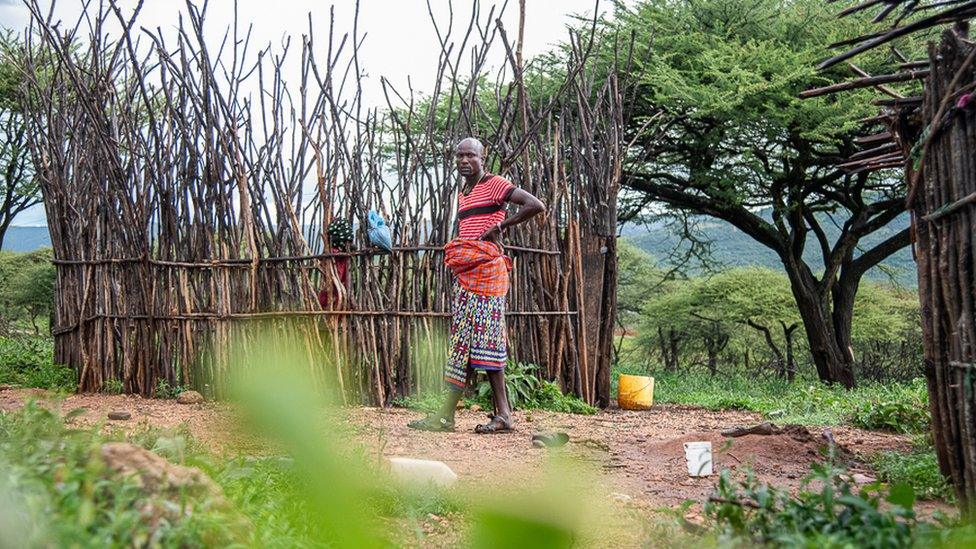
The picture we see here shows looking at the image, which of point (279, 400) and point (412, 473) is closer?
point (279, 400)

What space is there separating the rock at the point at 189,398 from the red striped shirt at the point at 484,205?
6.97 feet

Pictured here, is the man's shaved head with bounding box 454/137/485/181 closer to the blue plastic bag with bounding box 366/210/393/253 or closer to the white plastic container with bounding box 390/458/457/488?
the blue plastic bag with bounding box 366/210/393/253

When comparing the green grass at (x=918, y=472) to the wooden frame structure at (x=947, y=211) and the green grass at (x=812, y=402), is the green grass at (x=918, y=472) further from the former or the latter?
the green grass at (x=812, y=402)

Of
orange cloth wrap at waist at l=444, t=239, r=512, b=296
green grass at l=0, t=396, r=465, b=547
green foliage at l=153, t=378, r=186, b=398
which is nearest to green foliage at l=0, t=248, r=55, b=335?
green foliage at l=153, t=378, r=186, b=398

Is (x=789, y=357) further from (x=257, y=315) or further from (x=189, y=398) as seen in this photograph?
(x=189, y=398)

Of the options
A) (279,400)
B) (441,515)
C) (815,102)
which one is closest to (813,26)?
(815,102)

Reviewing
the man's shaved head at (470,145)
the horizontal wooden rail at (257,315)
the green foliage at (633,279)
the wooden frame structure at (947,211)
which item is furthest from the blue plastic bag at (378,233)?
the green foliage at (633,279)

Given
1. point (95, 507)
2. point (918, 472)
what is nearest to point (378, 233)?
point (918, 472)

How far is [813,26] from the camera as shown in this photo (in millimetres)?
11211

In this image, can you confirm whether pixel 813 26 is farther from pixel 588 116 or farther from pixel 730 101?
A: pixel 588 116

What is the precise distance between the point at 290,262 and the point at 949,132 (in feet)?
14.0

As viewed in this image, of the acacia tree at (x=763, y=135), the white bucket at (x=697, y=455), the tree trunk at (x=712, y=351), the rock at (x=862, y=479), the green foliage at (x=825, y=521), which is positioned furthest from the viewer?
the tree trunk at (x=712, y=351)

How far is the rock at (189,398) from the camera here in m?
6.04

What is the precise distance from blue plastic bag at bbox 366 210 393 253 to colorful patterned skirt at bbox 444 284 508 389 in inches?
39.5
